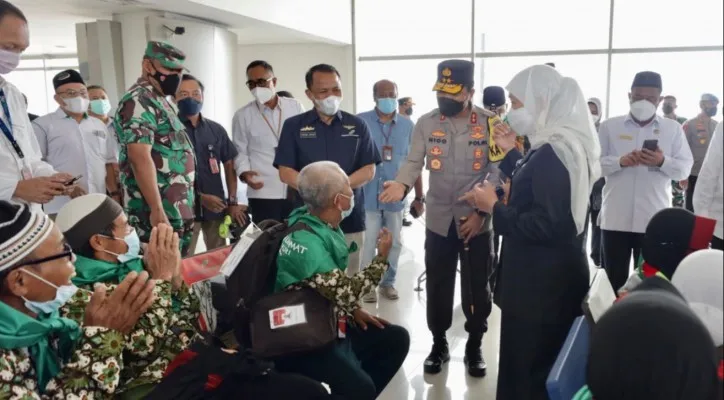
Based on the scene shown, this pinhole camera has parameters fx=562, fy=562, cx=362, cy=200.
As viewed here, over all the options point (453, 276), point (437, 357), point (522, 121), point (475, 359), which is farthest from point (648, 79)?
point (437, 357)

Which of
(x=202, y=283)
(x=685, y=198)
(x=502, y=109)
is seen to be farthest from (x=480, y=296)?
(x=685, y=198)

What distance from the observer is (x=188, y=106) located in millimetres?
3646

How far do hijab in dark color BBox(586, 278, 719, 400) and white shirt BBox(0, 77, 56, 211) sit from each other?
7.00 feet

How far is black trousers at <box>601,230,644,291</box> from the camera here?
3166mm

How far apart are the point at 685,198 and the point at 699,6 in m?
5.07

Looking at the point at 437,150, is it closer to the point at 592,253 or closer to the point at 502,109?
the point at 502,109

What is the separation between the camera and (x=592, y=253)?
16.7 feet

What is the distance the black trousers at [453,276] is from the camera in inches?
117

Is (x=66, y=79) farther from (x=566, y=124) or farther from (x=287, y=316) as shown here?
(x=566, y=124)

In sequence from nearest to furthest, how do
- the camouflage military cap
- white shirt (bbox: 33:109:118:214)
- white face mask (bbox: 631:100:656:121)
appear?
the camouflage military cap → white face mask (bbox: 631:100:656:121) → white shirt (bbox: 33:109:118:214)

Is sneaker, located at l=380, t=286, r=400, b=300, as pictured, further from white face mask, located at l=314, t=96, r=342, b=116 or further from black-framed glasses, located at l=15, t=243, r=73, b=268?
black-framed glasses, located at l=15, t=243, r=73, b=268

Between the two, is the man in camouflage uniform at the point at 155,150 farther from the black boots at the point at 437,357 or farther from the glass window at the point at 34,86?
the glass window at the point at 34,86

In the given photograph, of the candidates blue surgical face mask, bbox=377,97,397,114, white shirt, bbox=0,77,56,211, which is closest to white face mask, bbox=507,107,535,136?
white shirt, bbox=0,77,56,211

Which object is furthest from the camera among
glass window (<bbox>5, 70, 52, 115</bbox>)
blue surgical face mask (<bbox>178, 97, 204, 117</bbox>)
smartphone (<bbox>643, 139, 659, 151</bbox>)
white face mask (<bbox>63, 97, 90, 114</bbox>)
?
glass window (<bbox>5, 70, 52, 115</bbox>)
